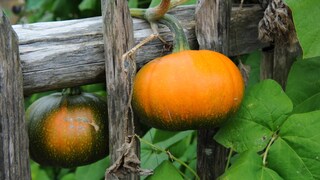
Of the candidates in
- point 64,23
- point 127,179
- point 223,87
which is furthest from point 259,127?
point 64,23

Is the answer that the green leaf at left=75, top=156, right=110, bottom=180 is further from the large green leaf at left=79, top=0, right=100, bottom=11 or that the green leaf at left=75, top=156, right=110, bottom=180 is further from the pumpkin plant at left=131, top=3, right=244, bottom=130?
the large green leaf at left=79, top=0, right=100, bottom=11

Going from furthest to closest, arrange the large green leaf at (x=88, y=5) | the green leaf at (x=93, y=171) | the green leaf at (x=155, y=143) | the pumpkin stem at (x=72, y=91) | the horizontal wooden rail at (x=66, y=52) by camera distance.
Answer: the large green leaf at (x=88, y=5)
the green leaf at (x=93, y=171)
the green leaf at (x=155, y=143)
the pumpkin stem at (x=72, y=91)
the horizontal wooden rail at (x=66, y=52)

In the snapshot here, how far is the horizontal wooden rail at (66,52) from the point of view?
160 centimetres

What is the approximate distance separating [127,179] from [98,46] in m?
0.37

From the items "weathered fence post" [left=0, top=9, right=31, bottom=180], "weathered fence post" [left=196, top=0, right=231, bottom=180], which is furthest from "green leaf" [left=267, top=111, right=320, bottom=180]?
"weathered fence post" [left=0, top=9, right=31, bottom=180]

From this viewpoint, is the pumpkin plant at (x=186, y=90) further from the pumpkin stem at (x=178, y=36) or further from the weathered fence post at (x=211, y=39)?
the weathered fence post at (x=211, y=39)

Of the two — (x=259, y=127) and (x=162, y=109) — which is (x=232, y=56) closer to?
(x=259, y=127)

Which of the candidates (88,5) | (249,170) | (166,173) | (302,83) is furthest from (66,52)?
(88,5)

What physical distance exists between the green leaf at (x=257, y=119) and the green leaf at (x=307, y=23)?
151mm

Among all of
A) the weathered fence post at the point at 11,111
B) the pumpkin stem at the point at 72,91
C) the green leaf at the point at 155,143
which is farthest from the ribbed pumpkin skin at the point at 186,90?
the green leaf at the point at 155,143

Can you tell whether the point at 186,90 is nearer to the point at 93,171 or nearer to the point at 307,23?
the point at 307,23

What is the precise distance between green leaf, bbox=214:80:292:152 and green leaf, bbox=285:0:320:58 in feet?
0.49

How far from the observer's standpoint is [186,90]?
1.64m

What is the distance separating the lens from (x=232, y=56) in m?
2.05
